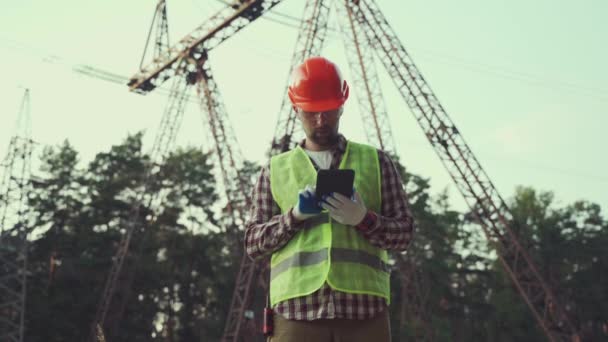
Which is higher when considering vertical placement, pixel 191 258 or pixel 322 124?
pixel 191 258

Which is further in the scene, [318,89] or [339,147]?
[339,147]

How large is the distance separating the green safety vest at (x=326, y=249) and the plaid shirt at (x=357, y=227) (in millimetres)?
31

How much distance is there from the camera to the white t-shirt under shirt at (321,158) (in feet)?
8.30

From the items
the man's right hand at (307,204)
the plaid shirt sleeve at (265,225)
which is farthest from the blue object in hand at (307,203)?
the plaid shirt sleeve at (265,225)

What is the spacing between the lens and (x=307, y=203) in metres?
2.19

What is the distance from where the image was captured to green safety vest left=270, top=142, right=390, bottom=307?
229 centimetres

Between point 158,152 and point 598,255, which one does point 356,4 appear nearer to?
point 158,152

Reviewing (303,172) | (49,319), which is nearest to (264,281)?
(49,319)

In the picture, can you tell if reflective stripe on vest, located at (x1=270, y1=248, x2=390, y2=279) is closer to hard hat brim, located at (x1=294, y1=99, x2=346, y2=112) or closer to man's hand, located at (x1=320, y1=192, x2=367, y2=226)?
man's hand, located at (x1=320, y1=192, x2=367, y2=226)

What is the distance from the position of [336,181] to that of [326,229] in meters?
0.26

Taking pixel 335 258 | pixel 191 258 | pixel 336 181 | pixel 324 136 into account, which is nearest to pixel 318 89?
pixel 324 136

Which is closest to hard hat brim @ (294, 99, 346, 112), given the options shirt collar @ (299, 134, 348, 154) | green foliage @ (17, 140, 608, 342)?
shirt collar @ (299, 134, 348, 154)

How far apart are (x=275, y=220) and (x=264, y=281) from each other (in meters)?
19.7

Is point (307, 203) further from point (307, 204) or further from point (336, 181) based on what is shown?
point (336, 181)
